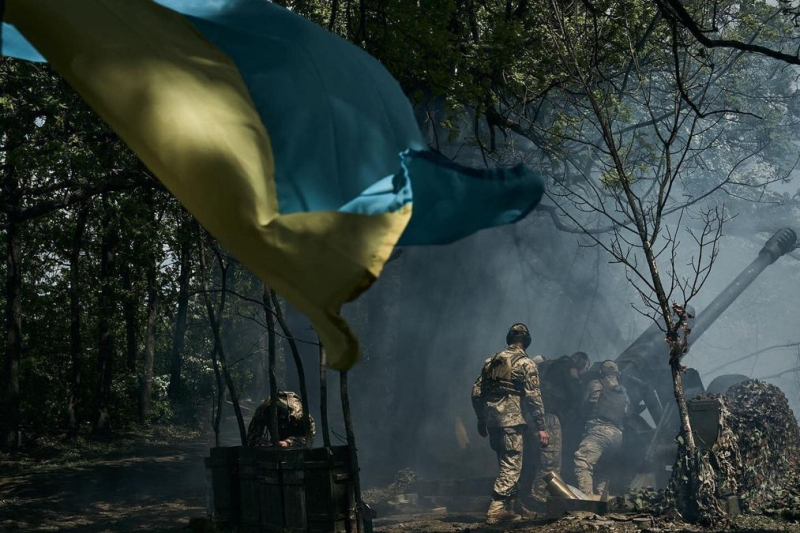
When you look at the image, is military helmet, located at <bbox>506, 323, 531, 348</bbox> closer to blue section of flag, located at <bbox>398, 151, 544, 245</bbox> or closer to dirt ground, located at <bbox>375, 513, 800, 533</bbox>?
dirt ground, located at <bbox>375, 513, 800, 533</bbox>

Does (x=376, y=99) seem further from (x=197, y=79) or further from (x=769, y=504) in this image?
(x=769, y=504)

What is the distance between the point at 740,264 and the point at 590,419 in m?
46.3

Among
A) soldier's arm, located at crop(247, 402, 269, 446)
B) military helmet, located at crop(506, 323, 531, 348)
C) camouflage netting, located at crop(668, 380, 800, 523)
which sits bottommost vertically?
camouflage netting, located at crop(668, 380, 800, 523)

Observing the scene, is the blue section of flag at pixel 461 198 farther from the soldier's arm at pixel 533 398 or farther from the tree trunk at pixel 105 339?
the tree trunk at pixel 105 339

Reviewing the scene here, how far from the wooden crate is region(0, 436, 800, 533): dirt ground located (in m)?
0.92

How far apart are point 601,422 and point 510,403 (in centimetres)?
200

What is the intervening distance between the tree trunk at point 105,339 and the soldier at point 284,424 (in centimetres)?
936

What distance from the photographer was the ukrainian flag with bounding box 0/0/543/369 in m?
3.77

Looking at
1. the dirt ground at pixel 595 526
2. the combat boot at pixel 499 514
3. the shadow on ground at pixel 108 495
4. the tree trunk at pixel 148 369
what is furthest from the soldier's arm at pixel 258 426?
the tree trunk at pixel 148 369

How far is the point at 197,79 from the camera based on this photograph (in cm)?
416

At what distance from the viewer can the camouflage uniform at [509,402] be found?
1251cm

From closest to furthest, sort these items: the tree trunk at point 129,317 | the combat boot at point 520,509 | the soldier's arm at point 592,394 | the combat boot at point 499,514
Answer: the combat boot at point 499,514
the combat boot at point 520,509
the soldier's arm at point 592,394
the tree trunk at point 129,317

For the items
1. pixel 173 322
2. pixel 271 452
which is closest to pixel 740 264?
pixel 173 322

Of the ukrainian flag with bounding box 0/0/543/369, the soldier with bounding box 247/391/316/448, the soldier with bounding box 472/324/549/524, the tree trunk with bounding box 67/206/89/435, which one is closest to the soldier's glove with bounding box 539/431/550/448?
the soldier with bounding box 472/324/549/524
